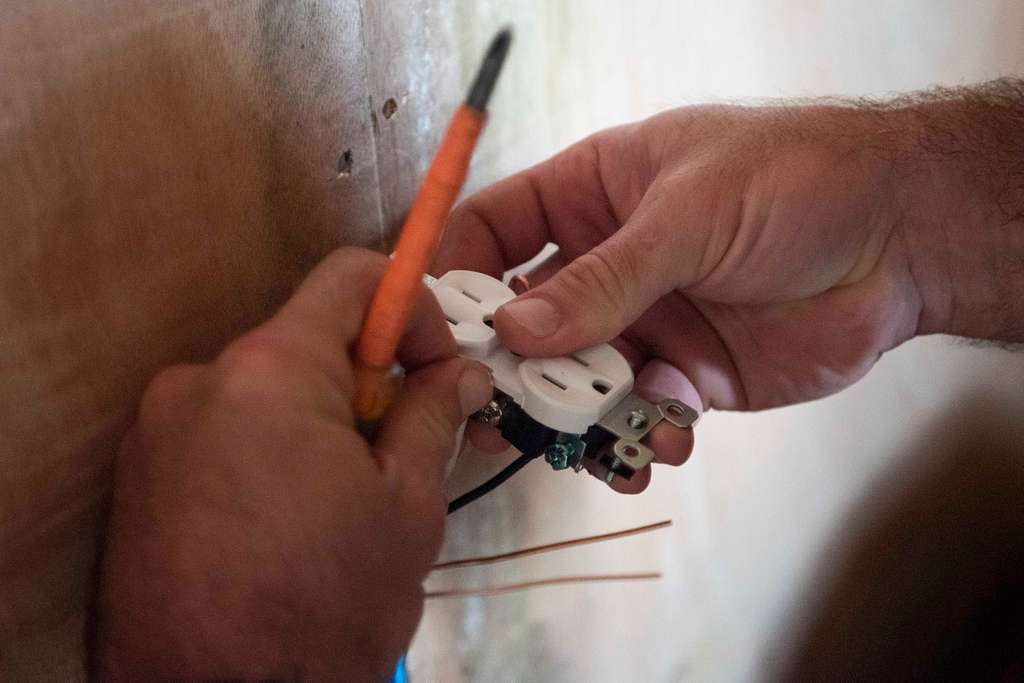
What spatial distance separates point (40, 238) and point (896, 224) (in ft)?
2.03

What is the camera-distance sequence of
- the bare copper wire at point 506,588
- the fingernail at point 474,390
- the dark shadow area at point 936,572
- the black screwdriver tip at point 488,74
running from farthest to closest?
the dark shadow area at point 936,572
the bare copper wire at point 506,588
the fingernail at point 474,390
the black screwdriver tip at point 488,74

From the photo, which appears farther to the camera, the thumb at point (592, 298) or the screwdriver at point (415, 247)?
the thumb at point (592, 298)

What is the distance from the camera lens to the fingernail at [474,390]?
1.34 ft

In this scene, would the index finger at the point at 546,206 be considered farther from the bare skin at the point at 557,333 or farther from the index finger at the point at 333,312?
the index finger at the point at 333,312

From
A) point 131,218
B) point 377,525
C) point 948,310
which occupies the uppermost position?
point 131,218

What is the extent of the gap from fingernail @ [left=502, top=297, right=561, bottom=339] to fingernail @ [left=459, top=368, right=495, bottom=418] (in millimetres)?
49

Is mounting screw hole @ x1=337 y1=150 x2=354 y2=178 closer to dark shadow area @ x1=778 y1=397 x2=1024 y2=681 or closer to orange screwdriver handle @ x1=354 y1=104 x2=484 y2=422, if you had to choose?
orange screwdriver handle @ x1=354 y1=104 x2=484 y2=422

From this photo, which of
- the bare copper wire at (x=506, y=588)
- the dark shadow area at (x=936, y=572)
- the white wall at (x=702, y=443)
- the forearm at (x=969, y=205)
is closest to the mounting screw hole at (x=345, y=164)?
the white wall at (x=702, y=443)

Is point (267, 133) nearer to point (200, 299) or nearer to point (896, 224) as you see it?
point (200, 299)

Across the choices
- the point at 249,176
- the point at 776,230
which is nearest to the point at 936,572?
the point at 776,230

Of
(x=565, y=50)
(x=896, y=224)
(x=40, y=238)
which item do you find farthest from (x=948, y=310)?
(x=40, y=238)

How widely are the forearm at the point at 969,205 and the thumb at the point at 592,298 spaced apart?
0.26 metres

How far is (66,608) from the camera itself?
0.40 m

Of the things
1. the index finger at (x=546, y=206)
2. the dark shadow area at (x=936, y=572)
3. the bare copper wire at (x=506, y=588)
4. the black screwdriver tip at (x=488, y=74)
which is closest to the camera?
the black screwdriver tip at (x=488, y=74)
